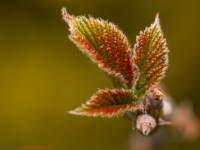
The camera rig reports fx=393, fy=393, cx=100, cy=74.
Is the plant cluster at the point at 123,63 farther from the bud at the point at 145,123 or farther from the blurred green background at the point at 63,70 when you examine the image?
the blurred green background at the point at 63,70

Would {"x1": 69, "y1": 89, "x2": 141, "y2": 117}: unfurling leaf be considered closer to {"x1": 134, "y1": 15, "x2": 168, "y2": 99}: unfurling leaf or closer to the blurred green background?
{"x1": 134, "y1": 15, "x2": 168, "y2": 99}: unfurling leaf

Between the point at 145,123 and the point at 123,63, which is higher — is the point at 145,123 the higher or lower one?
the lower one

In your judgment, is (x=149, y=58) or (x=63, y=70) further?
(x=63, y=70)

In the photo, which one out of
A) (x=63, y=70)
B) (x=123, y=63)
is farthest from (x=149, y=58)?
(x=63, y=70)

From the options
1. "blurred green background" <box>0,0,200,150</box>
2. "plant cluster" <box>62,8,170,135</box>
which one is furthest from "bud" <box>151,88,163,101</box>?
"blurred green background" <box>0,0,200,150</box>

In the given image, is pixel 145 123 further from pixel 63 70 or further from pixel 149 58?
pixel 63 70

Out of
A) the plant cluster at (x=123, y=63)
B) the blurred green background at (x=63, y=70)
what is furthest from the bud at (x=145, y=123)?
the blurred green background at (x=63, y=70)

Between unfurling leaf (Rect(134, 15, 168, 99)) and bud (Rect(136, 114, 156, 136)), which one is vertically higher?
unfurling leaf (Rect(134, 15, 168, 99))
